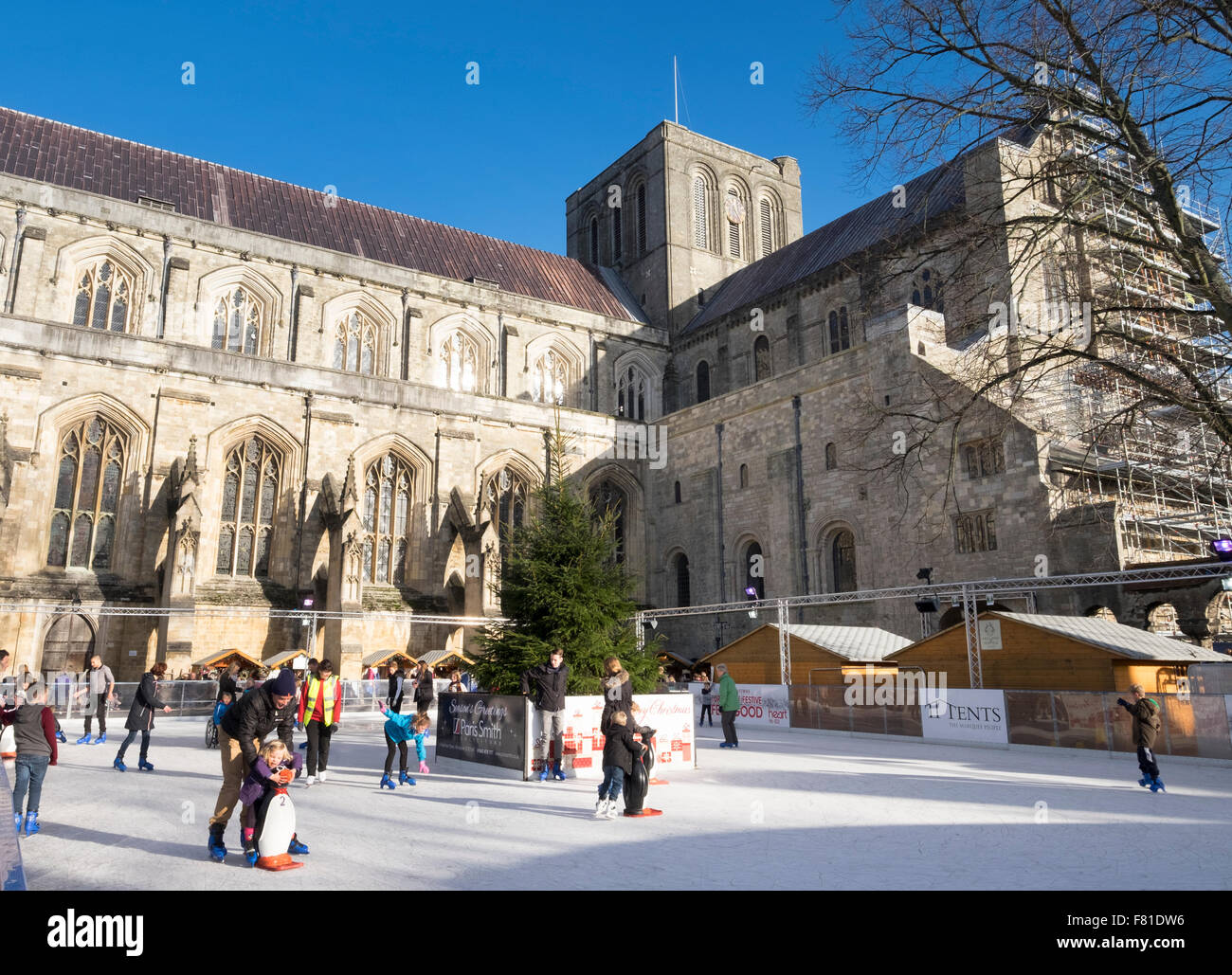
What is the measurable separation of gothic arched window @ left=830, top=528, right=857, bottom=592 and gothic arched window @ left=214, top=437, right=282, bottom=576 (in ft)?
57.6

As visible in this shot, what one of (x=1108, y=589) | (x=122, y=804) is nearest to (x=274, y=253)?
(x=122, y=804)

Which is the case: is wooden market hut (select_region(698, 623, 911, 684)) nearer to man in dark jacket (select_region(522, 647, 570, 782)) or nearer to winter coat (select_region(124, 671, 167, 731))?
man in dark jacket (select_region(522, 647, 570, 782))

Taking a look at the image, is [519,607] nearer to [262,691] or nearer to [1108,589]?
[262,691]

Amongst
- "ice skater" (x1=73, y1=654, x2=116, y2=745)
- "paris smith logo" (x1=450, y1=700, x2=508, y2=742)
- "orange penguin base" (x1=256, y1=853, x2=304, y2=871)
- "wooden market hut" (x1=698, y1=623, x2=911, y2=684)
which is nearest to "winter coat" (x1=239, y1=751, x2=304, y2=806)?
"orange penguin base" (x1=256, y1=853, x2=304, y2=871)

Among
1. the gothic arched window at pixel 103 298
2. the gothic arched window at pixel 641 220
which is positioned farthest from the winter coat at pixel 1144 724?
the gothic arched window at pixel 641 220

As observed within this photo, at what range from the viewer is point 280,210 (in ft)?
108

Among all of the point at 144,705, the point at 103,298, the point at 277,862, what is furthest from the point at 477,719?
the point at 103,298

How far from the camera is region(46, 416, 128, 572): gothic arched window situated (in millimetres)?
24094

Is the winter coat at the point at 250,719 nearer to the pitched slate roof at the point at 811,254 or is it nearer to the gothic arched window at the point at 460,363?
the pitched slate roof at the point at 811,254

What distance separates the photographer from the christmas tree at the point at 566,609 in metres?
11.9

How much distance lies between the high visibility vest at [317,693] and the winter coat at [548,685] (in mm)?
2242

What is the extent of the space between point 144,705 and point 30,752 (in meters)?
4.55

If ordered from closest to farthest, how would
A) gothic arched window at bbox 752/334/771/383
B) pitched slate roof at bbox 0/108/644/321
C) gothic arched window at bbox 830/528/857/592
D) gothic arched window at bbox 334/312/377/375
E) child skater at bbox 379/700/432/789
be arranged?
child skater at bbox 379/700/432/789, gothic arched window at bbox 830/528/857/592, pitched slate roof at bbox 0/108/644/321, gothic arched window at bbox 334/312/377/375, gothic arched window at bbox 752/334/771/383

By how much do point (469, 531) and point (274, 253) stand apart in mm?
12251
